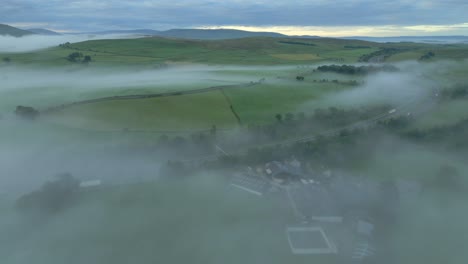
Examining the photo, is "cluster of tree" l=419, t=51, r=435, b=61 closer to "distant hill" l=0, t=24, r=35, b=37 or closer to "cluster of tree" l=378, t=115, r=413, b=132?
"cluster of tree" l=378, t=115, r=413, b=132

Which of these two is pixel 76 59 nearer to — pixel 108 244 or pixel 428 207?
pixel 108 244

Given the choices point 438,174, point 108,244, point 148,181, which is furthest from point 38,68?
point 438,174

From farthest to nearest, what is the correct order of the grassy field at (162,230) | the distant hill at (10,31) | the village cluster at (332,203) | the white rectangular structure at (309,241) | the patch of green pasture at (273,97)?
the distant hill at (10,31), the patch of green pasture at (273,97), the village cluster at (332,203), the white rectangular structure at (309,241), the grassy field at (162,230)

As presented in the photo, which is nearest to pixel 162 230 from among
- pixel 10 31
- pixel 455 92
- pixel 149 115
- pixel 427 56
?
pixel 149 115

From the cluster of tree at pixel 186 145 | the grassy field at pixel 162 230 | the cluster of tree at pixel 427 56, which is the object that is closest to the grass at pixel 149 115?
the cluster of tree at pixel 186 145

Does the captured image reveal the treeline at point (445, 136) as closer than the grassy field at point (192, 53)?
Yes

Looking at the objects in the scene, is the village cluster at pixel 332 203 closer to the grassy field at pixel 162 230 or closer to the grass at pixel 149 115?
the grassy field at pixel 162 230
